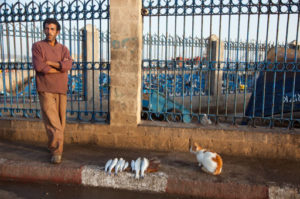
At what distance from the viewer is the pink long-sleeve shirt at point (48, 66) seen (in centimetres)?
336

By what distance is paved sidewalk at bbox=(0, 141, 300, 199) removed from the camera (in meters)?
3.00

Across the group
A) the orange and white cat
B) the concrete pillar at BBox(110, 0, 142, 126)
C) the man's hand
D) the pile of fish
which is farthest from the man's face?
the orange and white cat

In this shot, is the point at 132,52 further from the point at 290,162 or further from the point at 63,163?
the point at 290,162

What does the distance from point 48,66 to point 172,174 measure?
7.48 ft

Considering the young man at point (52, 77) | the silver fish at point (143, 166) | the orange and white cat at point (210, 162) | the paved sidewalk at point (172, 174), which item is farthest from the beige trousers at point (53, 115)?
the orange and white cat at point (210, 162)

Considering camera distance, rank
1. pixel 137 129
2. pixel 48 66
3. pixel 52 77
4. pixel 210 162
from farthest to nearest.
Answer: pixel 137 129 < pixel 52 77 < pixel 48 66 < pixel 210 162

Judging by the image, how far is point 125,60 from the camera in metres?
4.16

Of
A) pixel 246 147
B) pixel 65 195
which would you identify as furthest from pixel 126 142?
pixel 246 147

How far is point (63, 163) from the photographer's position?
3559 mm

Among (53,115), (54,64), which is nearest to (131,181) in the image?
(53,115)

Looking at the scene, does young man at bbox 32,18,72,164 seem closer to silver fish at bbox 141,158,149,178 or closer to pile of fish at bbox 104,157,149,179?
pile of fish at bbox 104,157,149,179

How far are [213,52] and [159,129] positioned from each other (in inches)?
264

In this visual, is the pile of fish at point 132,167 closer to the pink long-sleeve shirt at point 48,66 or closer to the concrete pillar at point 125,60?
the concrete pillar at point 125,60

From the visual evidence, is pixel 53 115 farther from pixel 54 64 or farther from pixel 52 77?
pixel 54 64
